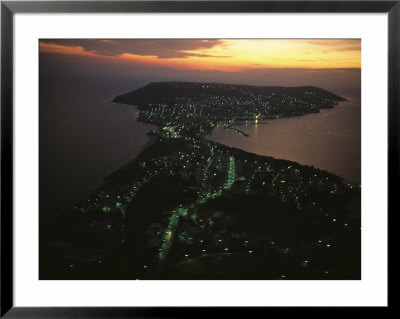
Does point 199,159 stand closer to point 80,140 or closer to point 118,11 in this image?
point 80,140

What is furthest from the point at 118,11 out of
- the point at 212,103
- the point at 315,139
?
the point at 315,139

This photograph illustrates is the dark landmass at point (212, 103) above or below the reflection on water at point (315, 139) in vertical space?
above

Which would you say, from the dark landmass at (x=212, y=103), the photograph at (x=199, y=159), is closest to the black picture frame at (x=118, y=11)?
the photograph at (x=199, y=159)

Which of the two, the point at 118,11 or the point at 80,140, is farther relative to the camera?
the point at 80,140

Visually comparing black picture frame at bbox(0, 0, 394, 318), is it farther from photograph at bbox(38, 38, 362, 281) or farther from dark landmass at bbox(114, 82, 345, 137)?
dark landmass at bbox(114, 82, 345, 137)

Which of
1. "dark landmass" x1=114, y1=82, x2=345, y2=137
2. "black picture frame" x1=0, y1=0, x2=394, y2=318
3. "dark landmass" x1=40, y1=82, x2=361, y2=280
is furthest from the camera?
"dark landmass" x1=114, y1=82, x2=345, y2=137

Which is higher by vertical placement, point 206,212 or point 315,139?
point 315,139

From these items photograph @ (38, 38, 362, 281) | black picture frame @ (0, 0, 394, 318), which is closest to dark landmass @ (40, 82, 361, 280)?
photograph @ (38, 38, 362, 281)

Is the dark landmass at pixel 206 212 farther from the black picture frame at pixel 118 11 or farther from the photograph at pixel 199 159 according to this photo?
the black picture frame at pixel 118 11
